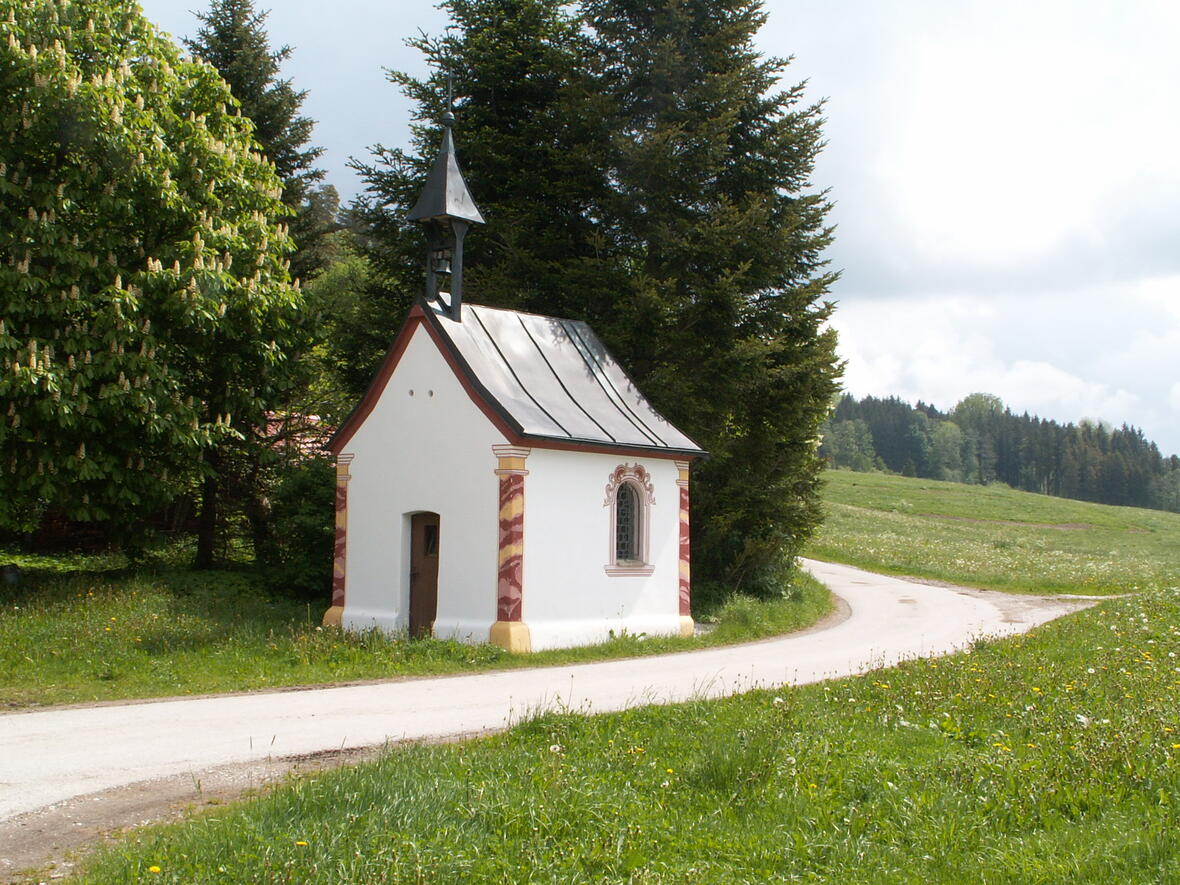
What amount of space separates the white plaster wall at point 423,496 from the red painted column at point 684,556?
14.3 ft

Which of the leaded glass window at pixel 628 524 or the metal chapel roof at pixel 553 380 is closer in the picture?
the metal chapel roof at pixel 553 380

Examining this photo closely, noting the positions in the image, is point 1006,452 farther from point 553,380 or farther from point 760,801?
point 760,801

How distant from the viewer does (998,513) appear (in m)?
69.1

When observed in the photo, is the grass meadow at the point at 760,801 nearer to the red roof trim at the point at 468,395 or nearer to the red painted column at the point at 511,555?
the red painted column at the point at 511,555

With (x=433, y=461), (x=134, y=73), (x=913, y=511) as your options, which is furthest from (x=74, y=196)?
(x=913, y=511)

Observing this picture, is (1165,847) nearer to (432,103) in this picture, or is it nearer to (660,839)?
(660,839)

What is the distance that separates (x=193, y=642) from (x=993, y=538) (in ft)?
154

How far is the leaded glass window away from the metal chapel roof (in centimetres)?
101

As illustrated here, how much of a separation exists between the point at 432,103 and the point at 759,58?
8968 mm

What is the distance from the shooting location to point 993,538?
173 feet

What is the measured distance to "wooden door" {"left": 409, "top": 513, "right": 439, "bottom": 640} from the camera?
1731 centimetres

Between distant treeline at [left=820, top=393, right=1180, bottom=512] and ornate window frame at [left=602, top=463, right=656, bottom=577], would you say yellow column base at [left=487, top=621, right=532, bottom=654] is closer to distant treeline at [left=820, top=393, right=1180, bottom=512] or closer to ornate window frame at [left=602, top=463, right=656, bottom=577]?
ornate window frame at [left=602, top=463, right=656, bottom=577]

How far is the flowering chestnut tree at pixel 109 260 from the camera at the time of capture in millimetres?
16281

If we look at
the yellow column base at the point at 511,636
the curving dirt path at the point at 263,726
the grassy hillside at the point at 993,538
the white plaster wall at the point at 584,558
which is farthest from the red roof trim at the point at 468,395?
the grassy hillside at the point at 993,538
